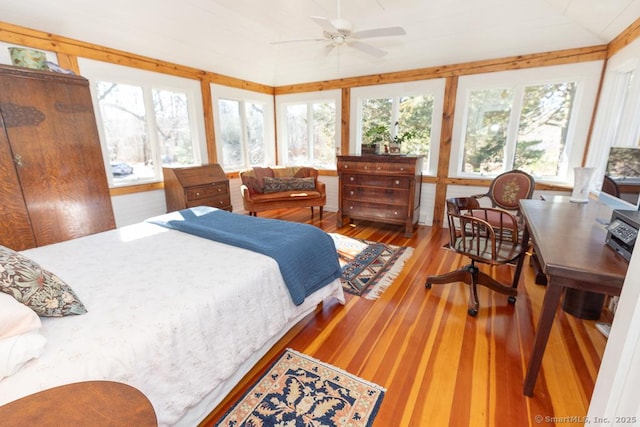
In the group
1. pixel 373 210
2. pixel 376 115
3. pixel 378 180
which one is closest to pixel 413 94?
pixel 376 115

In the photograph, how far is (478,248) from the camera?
221 centimetres

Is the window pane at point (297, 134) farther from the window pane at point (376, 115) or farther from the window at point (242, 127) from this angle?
the window pane at point (376, 115)

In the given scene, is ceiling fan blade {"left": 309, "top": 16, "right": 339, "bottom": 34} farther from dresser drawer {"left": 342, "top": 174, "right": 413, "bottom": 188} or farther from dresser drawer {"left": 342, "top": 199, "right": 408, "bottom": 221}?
dresser drawer {"left": 342, "top": 199, "right": 408, "bottom": 221}

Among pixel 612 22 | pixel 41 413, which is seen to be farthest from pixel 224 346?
pixel 612 22

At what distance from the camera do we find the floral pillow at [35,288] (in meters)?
1.08

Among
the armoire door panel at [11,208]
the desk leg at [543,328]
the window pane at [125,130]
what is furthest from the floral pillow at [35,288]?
→ the window pane at [125,130]

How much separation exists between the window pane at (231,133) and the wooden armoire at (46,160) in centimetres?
225

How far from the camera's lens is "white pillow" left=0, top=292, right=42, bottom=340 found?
93 centimetres

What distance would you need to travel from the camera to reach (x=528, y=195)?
340cm

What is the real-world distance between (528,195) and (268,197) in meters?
3.58

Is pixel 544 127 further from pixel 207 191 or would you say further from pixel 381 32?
pixel 207 191

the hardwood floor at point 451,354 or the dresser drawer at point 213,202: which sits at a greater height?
the dresser drawer at point 213,202

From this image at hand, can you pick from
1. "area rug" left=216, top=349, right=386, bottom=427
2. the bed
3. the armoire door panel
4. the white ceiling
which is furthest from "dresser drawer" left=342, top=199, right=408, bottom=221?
the armoire door panel

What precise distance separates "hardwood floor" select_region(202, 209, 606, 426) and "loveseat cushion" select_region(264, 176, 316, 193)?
2.64 meters
